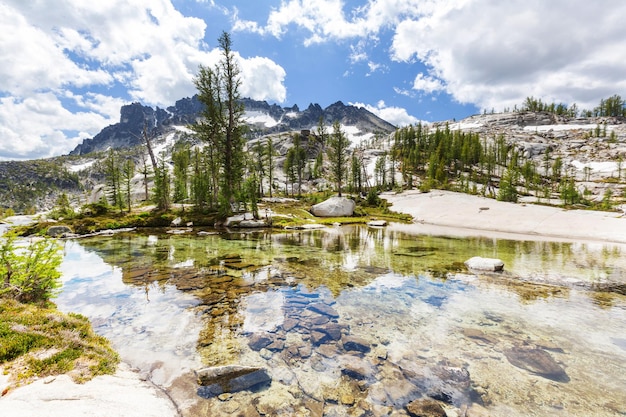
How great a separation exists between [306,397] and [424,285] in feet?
36.0

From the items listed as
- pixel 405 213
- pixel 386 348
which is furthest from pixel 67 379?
pixel 405 213

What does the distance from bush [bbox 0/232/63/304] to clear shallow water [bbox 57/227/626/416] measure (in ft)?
5.57

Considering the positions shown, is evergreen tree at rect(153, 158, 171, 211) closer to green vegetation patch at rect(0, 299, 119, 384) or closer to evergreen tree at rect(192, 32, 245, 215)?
evergreen tree at rect(192, 32, 245, 215)

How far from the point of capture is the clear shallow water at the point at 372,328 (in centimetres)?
685

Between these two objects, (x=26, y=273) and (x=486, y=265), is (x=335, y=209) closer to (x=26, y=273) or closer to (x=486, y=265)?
(x=486, y=265)

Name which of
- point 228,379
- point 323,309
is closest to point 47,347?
point 228,379

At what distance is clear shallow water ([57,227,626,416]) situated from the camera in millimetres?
6848

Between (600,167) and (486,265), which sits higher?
(600,167)

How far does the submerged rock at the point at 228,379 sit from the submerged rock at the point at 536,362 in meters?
7.41

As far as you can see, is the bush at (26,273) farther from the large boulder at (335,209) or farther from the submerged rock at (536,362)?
the large boulder at (335,209)

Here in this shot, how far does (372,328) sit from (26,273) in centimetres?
1305

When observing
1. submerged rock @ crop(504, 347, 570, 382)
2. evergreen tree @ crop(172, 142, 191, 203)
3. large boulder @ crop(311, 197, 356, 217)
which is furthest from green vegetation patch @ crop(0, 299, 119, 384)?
evergreen tree @ crop(172, 142, 191, 203)

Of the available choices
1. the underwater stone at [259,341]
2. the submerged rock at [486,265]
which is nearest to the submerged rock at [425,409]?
the underwater stone at [259,341]

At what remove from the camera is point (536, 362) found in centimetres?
823
